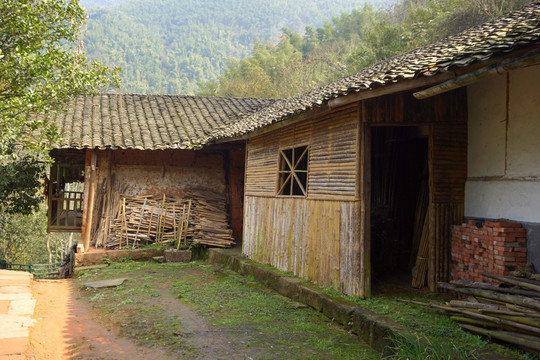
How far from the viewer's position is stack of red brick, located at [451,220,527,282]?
5.76 meters

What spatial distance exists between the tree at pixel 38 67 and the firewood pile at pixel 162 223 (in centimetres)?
393

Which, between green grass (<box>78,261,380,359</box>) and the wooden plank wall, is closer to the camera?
green grass (<box>78,261,380,359</box>)

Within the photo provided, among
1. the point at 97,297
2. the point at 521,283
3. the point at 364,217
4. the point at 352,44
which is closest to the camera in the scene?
the point at 521,283

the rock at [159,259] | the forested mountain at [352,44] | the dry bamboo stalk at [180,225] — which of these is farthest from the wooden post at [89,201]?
the forested mountain at [352,44]

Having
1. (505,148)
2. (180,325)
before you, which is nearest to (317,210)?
(180,325)

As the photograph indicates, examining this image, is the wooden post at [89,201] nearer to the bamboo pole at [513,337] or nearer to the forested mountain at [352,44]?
the bamboo pole at [513,337]

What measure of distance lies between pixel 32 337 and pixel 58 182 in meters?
8.06

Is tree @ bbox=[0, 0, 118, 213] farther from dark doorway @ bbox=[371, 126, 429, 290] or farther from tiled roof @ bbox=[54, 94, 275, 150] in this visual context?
dark doorway @ bbox=[371, 126, 429, 290]

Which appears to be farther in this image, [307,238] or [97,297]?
→ [97,297]

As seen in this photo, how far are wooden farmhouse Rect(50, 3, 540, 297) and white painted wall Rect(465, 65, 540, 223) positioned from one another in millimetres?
20

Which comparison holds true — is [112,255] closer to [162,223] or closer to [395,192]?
[162,223]

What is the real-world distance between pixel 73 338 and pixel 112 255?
6.12m

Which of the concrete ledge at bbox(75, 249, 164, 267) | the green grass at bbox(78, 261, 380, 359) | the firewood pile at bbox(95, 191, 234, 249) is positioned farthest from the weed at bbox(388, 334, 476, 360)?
the concrete ledge at bbox(75, 249, 164, 267)

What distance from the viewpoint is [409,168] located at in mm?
9734
